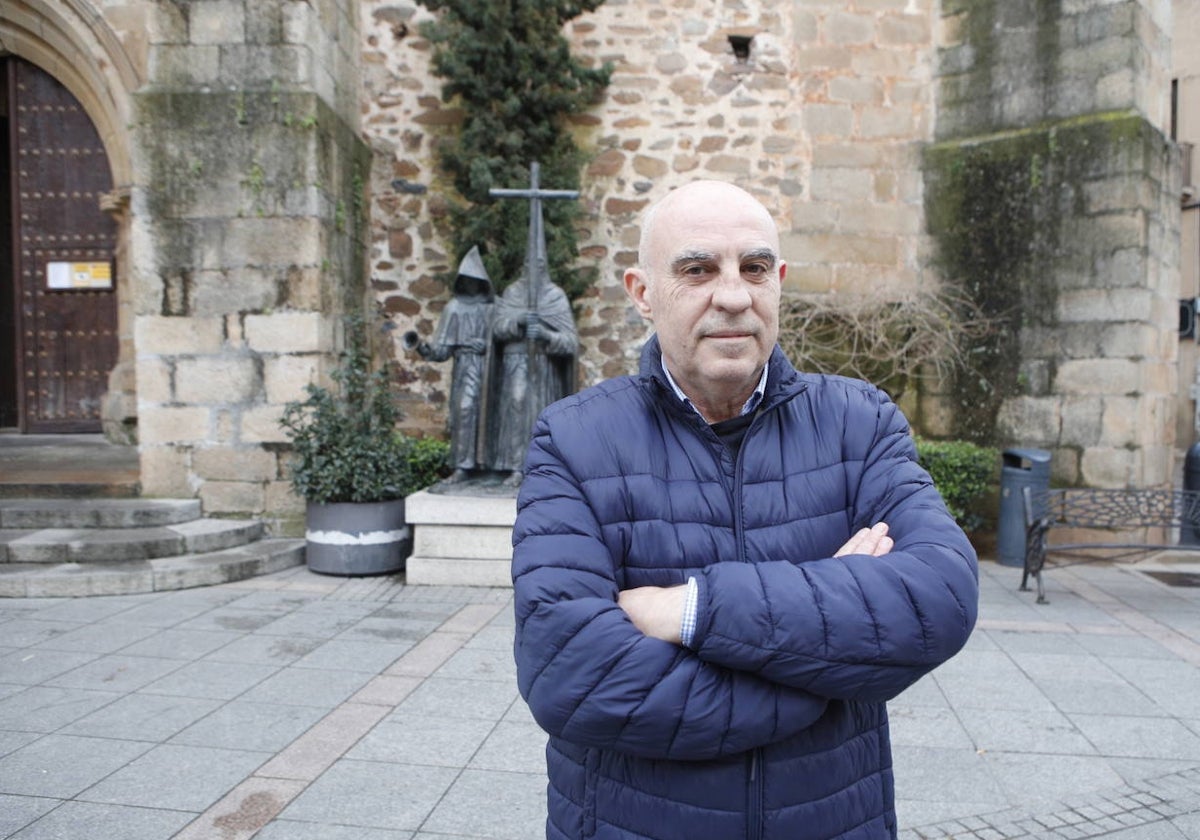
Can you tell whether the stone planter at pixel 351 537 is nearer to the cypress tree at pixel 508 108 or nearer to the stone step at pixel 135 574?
the stone step at pixel 135 574

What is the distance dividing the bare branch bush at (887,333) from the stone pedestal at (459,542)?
3200 millimetres

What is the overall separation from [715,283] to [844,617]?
527 millimetres

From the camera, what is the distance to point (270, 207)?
264 inches

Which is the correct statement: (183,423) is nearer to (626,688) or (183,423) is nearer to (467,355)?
(467,355)

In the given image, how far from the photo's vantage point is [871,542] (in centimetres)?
136

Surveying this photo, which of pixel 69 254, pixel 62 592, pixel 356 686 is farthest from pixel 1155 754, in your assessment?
pixel 69 254

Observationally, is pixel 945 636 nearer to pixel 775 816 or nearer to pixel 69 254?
pixel 775 816

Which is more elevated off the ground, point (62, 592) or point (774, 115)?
point (774, 115)

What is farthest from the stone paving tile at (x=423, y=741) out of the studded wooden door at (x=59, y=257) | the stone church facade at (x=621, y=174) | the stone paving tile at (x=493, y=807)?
the studded wooden door at (x=59, y=257)

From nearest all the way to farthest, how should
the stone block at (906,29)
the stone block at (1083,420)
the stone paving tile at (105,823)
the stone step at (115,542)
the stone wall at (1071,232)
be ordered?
the stone paving tile at (105,823) → the stone step at (115,542) → the stone wall at (1071,232) → the stone block at (1083,420) → the stone block at (906,29)

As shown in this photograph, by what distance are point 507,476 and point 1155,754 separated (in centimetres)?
415

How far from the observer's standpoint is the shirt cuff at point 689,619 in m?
1.24

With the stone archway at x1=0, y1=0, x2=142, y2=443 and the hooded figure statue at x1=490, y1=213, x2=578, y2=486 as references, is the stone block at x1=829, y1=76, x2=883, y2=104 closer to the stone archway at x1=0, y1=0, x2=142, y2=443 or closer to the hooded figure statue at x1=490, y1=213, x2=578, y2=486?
the hooded figure statue at x1=490, y1=213, x2=578, y2=486

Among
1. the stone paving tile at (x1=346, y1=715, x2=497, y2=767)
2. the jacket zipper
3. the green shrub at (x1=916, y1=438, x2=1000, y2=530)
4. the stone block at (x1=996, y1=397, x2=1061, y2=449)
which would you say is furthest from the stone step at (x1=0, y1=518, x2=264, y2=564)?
the stone block at (x1=996, y1=397, x2=1061, y2=449)
